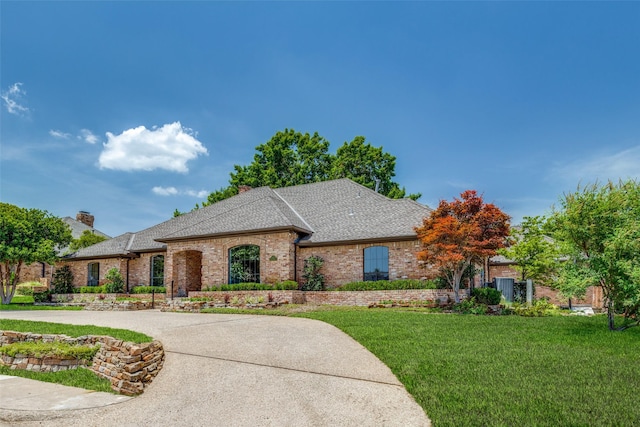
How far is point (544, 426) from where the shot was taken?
5219mm

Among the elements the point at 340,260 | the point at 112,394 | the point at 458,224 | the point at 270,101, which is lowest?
the point at 112,394

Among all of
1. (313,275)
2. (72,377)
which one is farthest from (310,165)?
(72,377)

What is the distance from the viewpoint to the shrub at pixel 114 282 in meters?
26.2

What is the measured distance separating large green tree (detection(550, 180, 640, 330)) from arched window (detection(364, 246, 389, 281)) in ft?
31.2

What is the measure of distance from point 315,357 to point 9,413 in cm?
484

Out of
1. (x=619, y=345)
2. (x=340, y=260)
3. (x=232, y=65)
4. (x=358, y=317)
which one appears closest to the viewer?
(x=619, y=345)

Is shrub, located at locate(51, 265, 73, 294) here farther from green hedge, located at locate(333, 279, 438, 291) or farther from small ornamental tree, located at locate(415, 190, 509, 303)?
small ornamental tree, located at locate(415, 190, 509, 303)

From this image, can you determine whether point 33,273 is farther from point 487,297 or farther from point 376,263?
point 487,297

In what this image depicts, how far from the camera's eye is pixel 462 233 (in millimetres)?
15984

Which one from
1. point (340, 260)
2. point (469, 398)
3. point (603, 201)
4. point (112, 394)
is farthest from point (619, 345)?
point (340, 260)

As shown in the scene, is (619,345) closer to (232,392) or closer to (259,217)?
(232,392)

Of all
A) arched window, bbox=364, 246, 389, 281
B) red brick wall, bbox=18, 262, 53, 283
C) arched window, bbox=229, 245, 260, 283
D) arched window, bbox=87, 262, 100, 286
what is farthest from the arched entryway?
red brick wall, bbox=18, 262, 53, 283

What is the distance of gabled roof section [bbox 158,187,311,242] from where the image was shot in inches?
872

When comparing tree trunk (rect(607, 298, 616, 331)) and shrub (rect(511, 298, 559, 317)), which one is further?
shrub (rect(511, 298, 559, 317))
